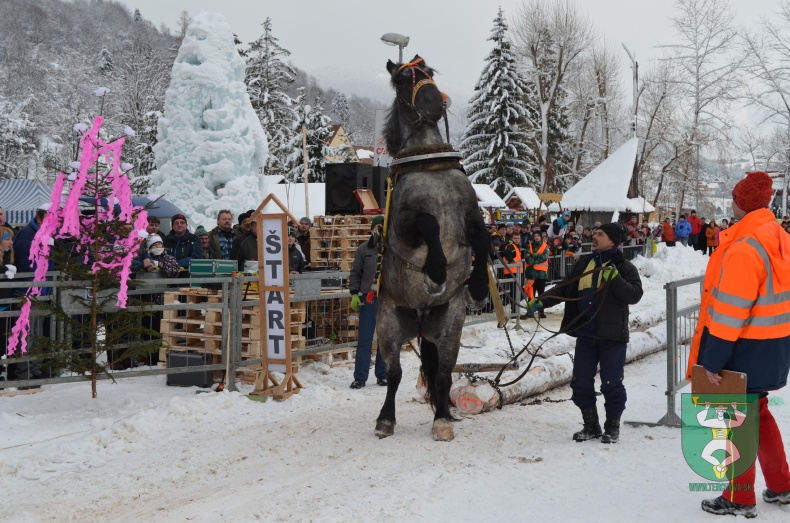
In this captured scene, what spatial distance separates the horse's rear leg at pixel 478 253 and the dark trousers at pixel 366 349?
293 centimetres

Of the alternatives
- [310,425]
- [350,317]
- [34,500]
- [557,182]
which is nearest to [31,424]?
[34,500]

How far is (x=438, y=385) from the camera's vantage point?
20.6 ft

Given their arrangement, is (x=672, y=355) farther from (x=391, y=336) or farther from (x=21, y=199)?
(x=21, y=199)

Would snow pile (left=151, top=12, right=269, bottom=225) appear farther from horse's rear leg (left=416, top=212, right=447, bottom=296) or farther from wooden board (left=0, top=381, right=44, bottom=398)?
horse's rear leg (left=416, top=212, right=447, bottom=296)

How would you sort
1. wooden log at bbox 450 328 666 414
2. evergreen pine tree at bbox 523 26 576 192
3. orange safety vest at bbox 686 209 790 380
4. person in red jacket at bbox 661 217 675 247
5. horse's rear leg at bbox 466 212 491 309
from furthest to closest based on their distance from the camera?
1. evergreen pine tree at bbox 523 26 576 192
2. person in red jacket at bbox 661 217 675 247
3. wooden log at bbox 450 328 666 414
4. horse's rear leg at bbox 466 212 491 309
5. orange safety vest at bbox 686 209 790 380

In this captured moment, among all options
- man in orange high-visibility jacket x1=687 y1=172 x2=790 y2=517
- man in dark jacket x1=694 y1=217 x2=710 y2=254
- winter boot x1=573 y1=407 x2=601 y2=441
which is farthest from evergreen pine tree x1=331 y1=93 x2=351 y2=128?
man in orange high-visibility jacket x1=687 y1=172 x2=790 y2=517

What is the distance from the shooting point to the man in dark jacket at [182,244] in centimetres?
1052

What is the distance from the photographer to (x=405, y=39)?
10750 mm

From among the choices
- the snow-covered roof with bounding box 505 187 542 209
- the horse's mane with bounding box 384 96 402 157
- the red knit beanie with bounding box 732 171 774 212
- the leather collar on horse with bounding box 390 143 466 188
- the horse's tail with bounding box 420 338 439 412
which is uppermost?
the snow-covered roof with bounding box 505 187 542 209

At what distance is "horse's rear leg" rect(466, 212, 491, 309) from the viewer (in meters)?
5.88

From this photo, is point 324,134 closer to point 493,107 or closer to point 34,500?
point 493,107

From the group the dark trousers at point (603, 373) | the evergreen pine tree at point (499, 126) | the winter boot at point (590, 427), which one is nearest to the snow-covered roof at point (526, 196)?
the evergreen pine tree at point (499, 126)

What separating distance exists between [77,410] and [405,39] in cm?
719

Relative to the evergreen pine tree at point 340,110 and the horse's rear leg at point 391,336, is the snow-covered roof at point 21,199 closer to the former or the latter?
the horse's rear leg at point 391,336
